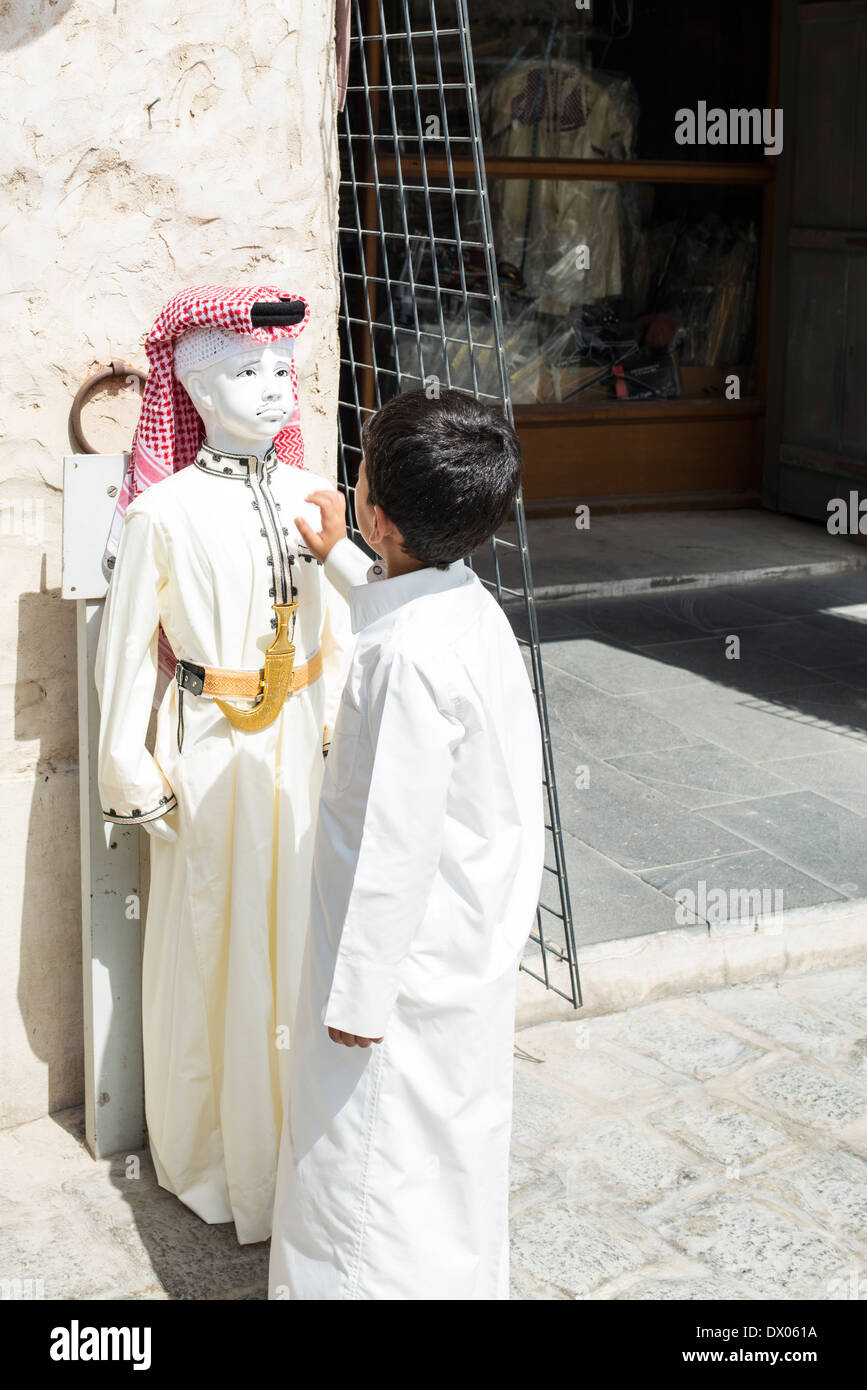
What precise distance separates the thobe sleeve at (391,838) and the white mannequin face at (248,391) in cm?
68

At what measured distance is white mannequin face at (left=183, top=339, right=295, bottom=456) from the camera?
2695mm

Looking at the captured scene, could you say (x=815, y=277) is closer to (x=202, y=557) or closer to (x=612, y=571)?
(x=612, y=571)

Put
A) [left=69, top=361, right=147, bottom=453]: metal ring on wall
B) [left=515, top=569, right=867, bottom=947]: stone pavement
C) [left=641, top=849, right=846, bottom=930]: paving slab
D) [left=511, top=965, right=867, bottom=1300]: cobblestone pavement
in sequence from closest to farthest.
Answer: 1. [left=511, top=965, right=867, bottom=1300]: cobblestone pavement
2. [left=69, top=361, right=147, bottom=453]: metal ring on wall
3. [left=641, top=849, right=846, bottom=930]: paving slab
4. [left=515, top=569, right=867, bottom=947]: stone pavement

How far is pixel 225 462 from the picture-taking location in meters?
2.78

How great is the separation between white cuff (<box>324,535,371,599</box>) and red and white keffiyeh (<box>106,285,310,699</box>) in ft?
1.10

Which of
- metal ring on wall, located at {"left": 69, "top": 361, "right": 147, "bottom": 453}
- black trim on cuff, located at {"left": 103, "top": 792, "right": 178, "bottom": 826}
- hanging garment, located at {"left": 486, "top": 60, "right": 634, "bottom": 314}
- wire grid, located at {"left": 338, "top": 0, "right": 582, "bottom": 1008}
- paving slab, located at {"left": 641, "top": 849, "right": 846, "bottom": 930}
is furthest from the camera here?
hanging garment, located at {"left": 486, "top": 60, "right": 634, "bottom": 314}

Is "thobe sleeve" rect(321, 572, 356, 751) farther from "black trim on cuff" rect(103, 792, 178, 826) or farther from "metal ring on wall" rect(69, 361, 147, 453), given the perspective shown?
"metal ring on wall" rect(69, 361, 147, 453)

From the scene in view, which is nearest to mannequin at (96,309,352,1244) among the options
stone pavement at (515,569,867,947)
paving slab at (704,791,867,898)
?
stone pavement at (515,569,867,947)

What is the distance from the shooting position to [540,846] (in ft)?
8.02

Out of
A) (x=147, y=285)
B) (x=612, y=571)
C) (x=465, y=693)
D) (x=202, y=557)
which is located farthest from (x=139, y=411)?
(x=612, y=571)

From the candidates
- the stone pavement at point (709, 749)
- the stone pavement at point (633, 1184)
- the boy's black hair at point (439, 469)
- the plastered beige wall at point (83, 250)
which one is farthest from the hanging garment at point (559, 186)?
the boy's black hair at point (439, 469)

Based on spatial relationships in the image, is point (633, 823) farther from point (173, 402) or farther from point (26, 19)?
point (26, 19)

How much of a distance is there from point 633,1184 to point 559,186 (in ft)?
21.2

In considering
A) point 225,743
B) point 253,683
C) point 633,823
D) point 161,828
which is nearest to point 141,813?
point 161,828
